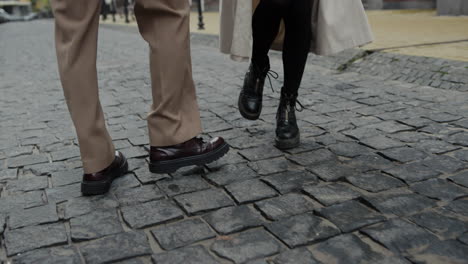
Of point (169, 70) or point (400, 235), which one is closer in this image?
point (400, 235)

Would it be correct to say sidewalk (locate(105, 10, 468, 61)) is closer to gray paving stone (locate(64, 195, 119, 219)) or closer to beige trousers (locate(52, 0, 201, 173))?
beige trousers (locate(52, 0, 201, 173))

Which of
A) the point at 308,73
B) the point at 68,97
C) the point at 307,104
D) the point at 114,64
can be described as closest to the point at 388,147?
the point at 307,104

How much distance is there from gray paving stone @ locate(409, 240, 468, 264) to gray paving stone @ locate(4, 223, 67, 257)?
1.16 m

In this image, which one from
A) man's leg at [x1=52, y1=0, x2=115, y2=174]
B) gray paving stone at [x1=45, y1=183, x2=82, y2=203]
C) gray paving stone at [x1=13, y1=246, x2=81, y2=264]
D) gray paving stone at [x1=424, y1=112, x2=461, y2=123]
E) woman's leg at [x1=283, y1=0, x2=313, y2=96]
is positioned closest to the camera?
gray paving stone at [x1=13, y1=246, x2=81, y2=264]

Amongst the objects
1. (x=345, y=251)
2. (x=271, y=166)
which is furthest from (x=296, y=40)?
(x=345, y=251)

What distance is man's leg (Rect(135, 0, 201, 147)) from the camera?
209 centimetres

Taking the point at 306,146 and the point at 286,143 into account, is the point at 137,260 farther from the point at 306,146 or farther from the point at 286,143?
the point at 306,146

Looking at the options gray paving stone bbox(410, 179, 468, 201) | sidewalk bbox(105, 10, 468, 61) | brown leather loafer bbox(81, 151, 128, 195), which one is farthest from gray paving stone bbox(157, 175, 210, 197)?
sidewalk bbox(105, 10, 468, 61)

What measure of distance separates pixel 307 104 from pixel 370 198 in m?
1.86

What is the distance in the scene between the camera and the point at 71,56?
2.00m

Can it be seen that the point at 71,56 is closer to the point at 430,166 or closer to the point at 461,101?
the point at 430,166

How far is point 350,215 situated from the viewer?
6.12 feet

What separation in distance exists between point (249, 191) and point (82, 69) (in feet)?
2.72

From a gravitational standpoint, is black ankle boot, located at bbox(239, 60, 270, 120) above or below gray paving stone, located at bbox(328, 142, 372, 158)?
above
